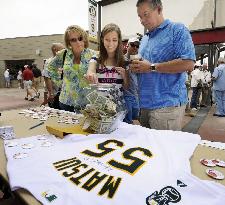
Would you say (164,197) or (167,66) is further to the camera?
(167,66)

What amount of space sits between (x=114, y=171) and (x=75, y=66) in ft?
5.88

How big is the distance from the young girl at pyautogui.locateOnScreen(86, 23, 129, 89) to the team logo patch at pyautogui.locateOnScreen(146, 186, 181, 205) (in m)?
1.30

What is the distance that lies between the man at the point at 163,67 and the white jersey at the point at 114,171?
0.43 metres

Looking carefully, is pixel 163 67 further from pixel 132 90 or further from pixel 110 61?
pixel 110 61

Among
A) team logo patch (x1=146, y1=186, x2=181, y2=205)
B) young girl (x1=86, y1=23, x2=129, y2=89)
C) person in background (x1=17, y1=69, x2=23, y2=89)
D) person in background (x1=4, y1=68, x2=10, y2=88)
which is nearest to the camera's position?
team logo patch (x1=146, y1=186, x2=181, y2=205)

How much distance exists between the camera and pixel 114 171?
48.3 inches

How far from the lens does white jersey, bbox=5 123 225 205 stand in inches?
40.2

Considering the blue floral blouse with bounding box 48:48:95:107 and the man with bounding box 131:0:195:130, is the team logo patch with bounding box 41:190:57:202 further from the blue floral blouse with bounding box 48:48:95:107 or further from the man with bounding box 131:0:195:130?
the blue floral blouse with bounding box 48:48:95:107

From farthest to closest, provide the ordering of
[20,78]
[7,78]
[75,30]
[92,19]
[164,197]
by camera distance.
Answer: [7,78], [20,78], [92,19], [75,30], [164,197]

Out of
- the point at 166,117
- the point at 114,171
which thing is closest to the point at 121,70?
the point at 166,117

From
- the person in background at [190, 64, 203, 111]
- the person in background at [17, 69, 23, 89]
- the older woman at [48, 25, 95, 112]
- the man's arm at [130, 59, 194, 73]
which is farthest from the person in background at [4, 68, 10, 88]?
the man's arm at [130, 59, 194, 73]

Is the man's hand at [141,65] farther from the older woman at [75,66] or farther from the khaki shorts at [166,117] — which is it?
the older woman at [75,66]

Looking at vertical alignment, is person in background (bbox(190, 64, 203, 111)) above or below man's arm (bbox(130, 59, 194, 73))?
below

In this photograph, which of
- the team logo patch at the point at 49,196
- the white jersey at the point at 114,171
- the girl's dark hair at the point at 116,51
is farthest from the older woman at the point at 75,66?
the team logo patch at the point at 49,196
